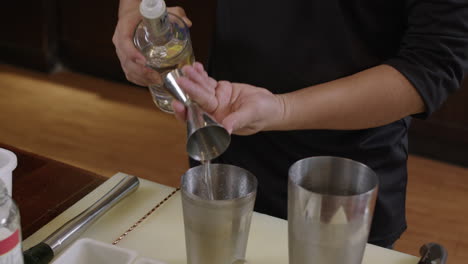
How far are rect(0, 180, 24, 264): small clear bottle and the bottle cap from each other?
1.10 ft

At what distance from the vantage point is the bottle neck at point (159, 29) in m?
0.90

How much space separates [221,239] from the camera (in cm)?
77

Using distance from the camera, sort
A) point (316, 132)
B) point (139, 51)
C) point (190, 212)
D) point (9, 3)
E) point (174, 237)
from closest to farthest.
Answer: point (190, 212), point (174, 237), point (139, 51), point (316, 132), point (9, 3)

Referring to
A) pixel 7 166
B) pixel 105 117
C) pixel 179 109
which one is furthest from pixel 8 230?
pixel 105 117

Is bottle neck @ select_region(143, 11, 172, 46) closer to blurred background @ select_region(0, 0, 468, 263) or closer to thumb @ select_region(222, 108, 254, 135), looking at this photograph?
thumb @ select_region(222, 108, 254, 135)

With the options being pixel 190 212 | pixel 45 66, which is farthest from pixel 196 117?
pixel 45 66

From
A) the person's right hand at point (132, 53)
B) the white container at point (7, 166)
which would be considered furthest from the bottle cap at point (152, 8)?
the white container at point (7, 166)

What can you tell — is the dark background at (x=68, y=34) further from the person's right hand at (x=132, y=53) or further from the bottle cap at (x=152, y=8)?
the bottle cap at (x=152, y=8)

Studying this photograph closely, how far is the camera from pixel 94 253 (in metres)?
0.78

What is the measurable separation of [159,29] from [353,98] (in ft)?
1.02

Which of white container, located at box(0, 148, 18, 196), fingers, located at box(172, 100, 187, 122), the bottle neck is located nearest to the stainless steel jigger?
fingers, located at box(172, 100, 187, 122)

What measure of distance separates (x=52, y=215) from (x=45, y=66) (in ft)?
8.71

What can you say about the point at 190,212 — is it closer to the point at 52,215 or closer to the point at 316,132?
the point at 52,215

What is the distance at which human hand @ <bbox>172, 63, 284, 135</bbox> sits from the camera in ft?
2.71
